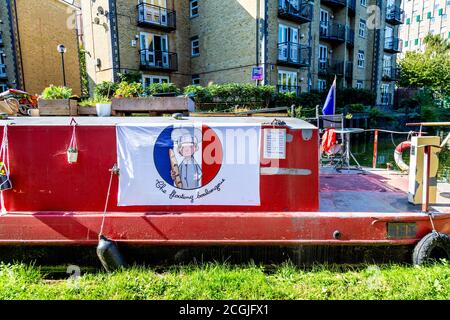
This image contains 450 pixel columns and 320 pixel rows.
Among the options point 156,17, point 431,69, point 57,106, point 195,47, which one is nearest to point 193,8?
point 195,47

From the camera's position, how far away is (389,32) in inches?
1373

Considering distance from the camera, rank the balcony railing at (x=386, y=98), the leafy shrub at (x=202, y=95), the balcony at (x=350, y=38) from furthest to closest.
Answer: the balcony railing at (x=386, y=98) < the balcony at (x=350, y=38) < the leafy shrub at (x=202, y=95)

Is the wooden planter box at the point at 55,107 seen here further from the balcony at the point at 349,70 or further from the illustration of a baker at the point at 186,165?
the balcony at the point at 349,70

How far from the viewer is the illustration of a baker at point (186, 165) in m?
3.84

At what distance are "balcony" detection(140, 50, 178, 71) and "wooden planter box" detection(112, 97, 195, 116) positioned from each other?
17.7 metres

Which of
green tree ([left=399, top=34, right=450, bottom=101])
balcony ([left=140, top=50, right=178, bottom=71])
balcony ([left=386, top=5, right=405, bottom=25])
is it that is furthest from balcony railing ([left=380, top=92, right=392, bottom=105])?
balcony ([left=140, top=50, right=178, bottom=71])

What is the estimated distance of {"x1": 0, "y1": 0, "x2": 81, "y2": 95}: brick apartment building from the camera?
2306 centimetres

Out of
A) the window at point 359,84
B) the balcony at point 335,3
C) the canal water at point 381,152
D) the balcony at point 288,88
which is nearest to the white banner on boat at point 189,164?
the canal water at point 381,152

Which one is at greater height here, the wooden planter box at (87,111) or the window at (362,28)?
the window at (362,28)

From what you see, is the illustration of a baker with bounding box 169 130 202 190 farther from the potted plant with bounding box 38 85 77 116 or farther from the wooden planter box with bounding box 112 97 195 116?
the potted plant with bounding box 38 85 77 116

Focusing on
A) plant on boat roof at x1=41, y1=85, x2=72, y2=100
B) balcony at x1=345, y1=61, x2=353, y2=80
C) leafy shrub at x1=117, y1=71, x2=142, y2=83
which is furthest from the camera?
balcony at x1=345, y1=61, x2=353, y2=80

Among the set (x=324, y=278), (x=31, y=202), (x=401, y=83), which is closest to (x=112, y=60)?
(x=31, y=202)

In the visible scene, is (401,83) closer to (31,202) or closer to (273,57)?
(273,57)

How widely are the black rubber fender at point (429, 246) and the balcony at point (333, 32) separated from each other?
2593 centimetres
